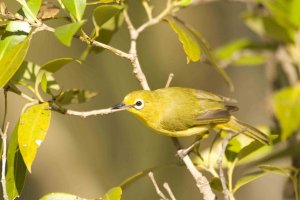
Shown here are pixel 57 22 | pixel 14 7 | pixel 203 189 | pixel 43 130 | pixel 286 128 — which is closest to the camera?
pixel 43 130

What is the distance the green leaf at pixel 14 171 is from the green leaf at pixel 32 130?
4.6 inches

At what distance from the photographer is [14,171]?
5.95 feet

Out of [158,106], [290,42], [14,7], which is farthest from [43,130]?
[14,7]

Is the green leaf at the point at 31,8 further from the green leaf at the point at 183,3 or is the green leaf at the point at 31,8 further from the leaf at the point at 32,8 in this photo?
the green leaf at the point at 183,3

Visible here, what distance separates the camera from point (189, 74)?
5.26 meters

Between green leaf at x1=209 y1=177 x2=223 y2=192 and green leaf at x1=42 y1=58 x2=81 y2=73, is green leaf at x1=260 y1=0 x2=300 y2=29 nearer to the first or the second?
green leaf at x1=209 y1=177 x2=223 y2=192

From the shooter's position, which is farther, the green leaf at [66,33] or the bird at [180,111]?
the bird at [180,111]

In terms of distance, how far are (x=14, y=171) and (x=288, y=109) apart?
42.7 inches

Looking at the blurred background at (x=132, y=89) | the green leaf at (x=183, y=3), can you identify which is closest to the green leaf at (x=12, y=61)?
the green leaf at (x=183, y=3)

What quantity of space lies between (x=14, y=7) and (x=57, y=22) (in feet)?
1.46

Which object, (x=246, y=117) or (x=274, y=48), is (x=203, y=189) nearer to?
(x=274, y=48)

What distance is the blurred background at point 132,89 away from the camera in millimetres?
4992

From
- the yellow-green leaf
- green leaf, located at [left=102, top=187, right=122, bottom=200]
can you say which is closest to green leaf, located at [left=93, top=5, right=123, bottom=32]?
the yellow-green leaf

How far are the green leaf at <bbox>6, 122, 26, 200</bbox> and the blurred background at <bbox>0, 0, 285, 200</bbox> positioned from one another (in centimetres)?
298
